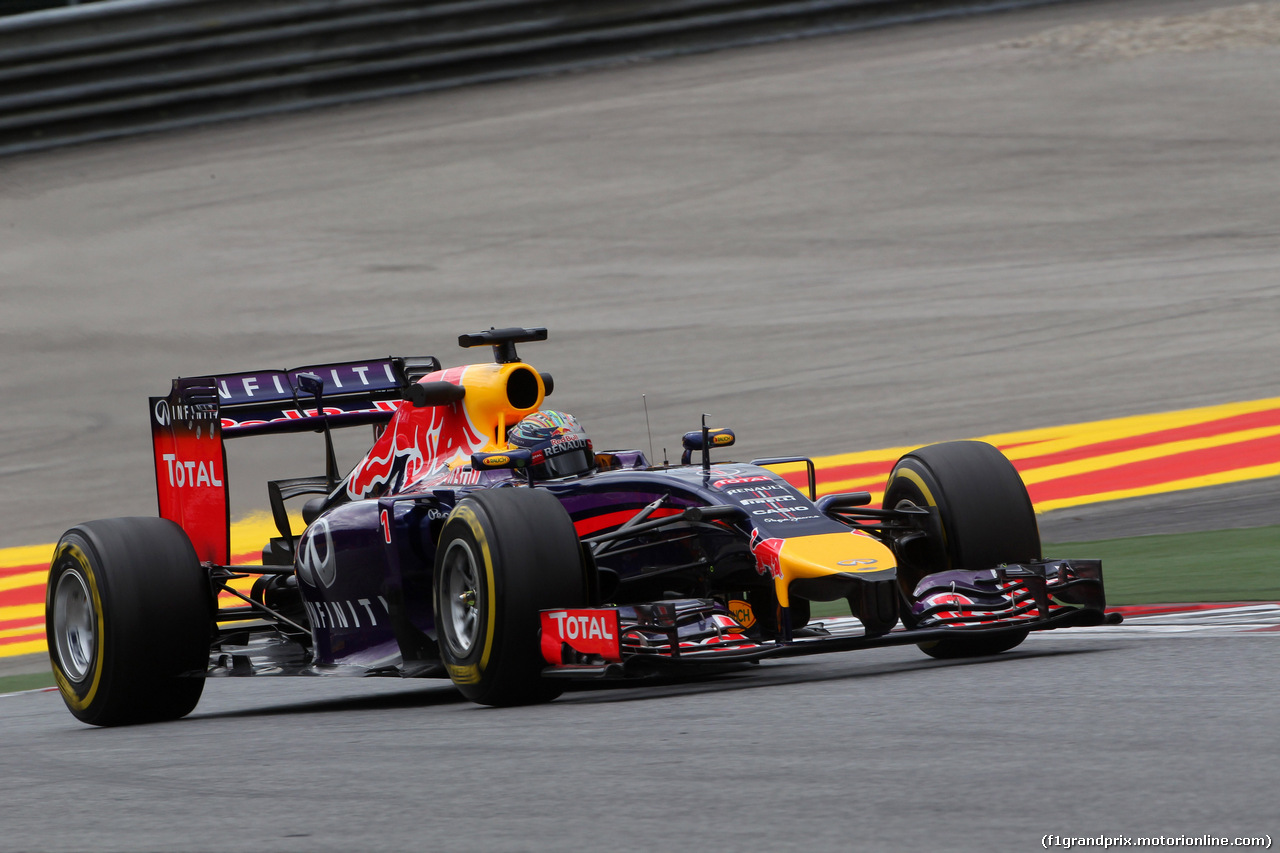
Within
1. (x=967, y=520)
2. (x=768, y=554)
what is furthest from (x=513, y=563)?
(x=967, y=520)

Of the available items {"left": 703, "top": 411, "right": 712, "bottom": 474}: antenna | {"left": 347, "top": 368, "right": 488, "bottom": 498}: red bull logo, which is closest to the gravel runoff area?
{"left": 347, "top": 368, "right": 488, "bottom": 498}: red bull logo

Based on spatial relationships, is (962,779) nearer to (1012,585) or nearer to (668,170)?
(1012,585)

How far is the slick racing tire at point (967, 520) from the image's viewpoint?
27.8ft

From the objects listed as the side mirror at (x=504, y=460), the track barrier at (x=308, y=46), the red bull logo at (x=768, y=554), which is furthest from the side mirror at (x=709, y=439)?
the track barrier at (x=308, y=46)

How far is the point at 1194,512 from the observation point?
13.5m

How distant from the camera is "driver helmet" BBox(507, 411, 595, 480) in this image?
9.08 meters

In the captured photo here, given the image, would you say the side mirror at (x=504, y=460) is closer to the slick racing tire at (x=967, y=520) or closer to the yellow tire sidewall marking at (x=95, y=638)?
the slick racing tire at (x=967, y=520)

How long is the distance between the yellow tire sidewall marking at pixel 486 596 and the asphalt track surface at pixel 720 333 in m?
0.18

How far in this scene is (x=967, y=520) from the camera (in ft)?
27.8

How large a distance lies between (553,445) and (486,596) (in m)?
1.44

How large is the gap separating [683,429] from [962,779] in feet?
37.4

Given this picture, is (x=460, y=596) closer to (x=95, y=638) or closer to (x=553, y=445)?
(x=553, y=445)

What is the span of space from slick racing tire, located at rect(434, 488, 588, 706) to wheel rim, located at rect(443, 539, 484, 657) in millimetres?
10

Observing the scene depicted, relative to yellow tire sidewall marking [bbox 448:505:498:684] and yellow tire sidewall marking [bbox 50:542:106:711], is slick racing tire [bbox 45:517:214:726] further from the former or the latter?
yellow tire sidewall marking [bbox 448:505:498:684]
